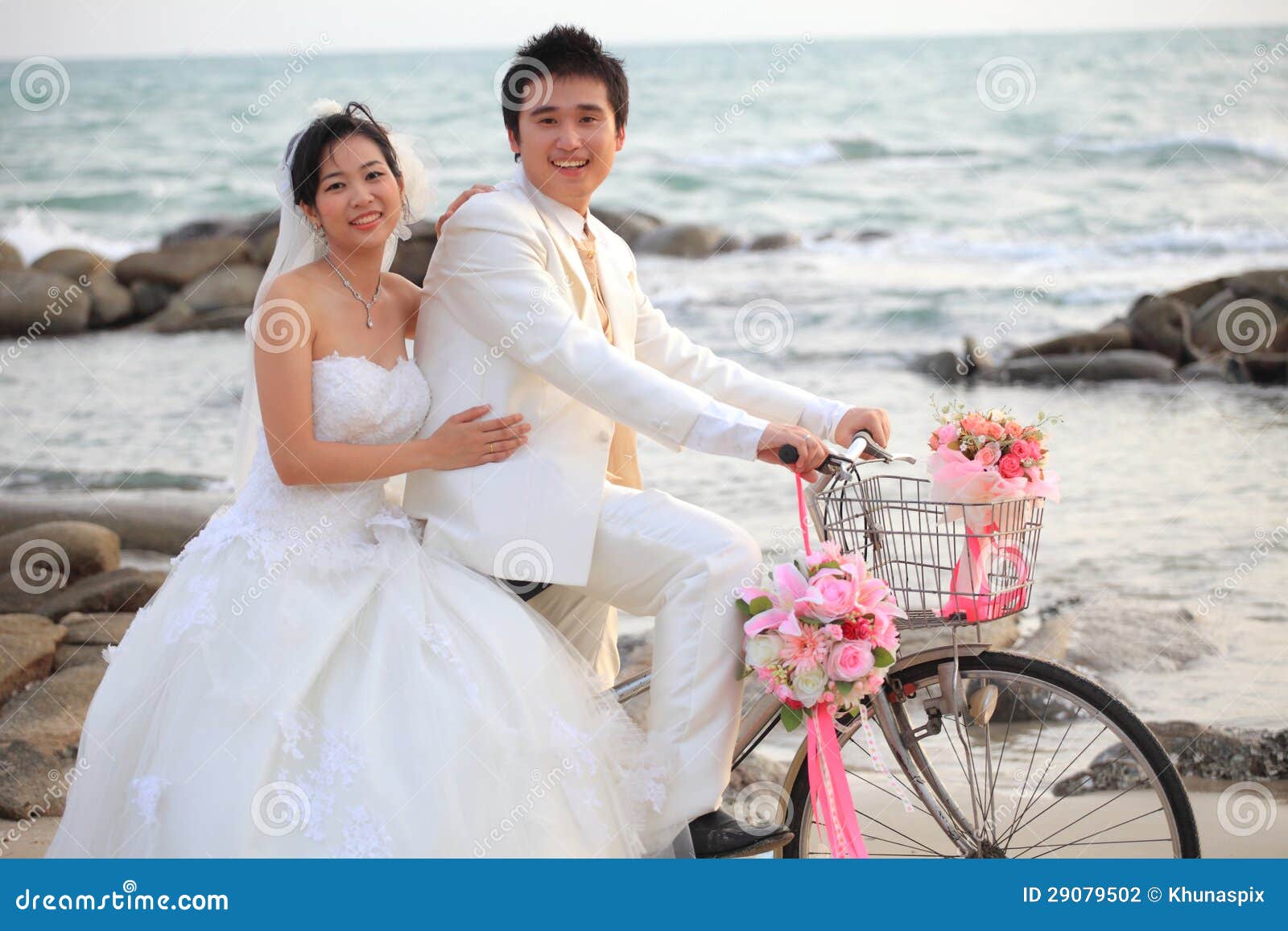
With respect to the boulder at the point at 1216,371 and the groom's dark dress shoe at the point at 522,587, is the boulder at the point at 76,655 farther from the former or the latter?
the boulder at the point at 1216,371

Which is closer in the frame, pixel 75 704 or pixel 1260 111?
pixel 75 704

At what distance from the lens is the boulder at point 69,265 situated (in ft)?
44.5

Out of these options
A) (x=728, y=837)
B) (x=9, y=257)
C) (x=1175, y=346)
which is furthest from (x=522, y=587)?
(x=9, y=257)

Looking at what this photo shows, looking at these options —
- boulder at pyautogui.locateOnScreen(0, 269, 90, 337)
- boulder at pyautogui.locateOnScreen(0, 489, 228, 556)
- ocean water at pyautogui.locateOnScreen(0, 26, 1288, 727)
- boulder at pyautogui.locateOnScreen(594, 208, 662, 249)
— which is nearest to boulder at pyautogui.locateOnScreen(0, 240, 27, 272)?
boulder at pyautogui.locateOnScreen(0, 269, 90, 337)

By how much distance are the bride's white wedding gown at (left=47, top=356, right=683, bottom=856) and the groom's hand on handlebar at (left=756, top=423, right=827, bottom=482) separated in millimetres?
589

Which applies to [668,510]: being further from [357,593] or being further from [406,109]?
[406,109]

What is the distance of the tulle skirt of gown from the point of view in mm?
2410

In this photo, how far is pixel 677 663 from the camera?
2.55 meters

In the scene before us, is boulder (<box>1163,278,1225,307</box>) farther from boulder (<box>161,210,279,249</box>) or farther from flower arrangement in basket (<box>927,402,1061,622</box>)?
boulder (<box>161,210,279,249</box>)

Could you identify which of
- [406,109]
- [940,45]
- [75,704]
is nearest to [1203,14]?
[940,45]

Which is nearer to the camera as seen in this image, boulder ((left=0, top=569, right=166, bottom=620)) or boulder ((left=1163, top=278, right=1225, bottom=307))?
boulder ((left=0, top=569, right=166, bottom=620))

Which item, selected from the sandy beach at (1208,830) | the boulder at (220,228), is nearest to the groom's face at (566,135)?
the sandy beach at (1208,830)

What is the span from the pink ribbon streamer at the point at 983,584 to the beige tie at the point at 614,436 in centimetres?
72

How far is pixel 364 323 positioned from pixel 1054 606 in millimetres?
3495
